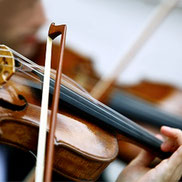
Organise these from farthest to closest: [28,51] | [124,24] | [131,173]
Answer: [124,24] → [28,51] → [131,173]

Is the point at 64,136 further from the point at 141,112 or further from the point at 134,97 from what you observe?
the point at 134,97

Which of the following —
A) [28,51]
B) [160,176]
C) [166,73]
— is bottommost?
[166,73]

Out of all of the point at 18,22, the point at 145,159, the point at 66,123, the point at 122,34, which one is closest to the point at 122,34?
the point at 122,34

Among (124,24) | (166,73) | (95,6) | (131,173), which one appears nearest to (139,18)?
(124,24)

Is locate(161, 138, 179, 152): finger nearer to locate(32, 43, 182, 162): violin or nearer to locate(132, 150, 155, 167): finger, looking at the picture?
locate(132, 150, 155, 167): finger

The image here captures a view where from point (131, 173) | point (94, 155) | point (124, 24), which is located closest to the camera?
point (94, 155)

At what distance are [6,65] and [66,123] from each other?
144mm

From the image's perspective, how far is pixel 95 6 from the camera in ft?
7.02

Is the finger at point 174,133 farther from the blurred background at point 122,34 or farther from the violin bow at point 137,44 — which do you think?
the blurred background at point 122,34

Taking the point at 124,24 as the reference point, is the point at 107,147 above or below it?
above

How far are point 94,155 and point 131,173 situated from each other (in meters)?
0.20

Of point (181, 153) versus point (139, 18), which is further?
point (139, 18)

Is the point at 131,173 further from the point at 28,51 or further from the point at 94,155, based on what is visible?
the point at 28,51

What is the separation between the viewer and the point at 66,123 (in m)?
0.52
